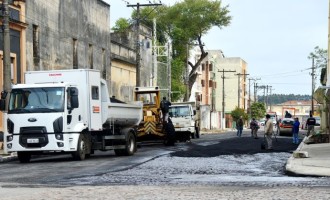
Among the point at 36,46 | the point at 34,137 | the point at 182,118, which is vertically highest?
the point at 36,46

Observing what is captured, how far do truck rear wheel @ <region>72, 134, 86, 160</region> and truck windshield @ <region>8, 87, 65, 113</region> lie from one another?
1423mm

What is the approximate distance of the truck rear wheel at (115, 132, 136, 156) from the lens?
25.4 meters

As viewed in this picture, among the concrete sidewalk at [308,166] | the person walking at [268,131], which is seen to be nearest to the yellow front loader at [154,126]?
the person walking at [268,131]

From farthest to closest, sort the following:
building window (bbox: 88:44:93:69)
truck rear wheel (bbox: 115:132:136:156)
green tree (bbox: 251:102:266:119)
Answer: green tree (bbox: 251:102:266:119) → building window (bbox: 88:44:93:69) → truck rear wheel (bbox: 115:132:136:156)

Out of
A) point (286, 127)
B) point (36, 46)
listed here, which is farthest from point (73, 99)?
point (286, 127)

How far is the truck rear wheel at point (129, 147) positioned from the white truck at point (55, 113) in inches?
82.9

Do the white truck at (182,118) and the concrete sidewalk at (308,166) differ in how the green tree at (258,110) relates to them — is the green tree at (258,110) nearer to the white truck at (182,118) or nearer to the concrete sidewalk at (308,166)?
the white truck at (182,118)

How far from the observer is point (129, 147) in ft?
84.1

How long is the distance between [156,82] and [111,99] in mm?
42785

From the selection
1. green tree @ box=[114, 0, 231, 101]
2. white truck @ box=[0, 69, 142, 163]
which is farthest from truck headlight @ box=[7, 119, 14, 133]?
green tree @ box=[114, 0, 231, 101]

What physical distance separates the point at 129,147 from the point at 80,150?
333 cm

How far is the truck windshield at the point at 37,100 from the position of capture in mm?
22000

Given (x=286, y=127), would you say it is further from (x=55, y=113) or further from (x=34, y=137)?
(x=34, y=137)

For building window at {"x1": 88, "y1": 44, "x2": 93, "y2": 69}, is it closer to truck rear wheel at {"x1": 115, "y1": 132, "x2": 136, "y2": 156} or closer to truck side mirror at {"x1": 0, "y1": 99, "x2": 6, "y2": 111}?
truck rear wheel at {"x1": 115, "y1": 132, "x2": 136, "y2": 156}
